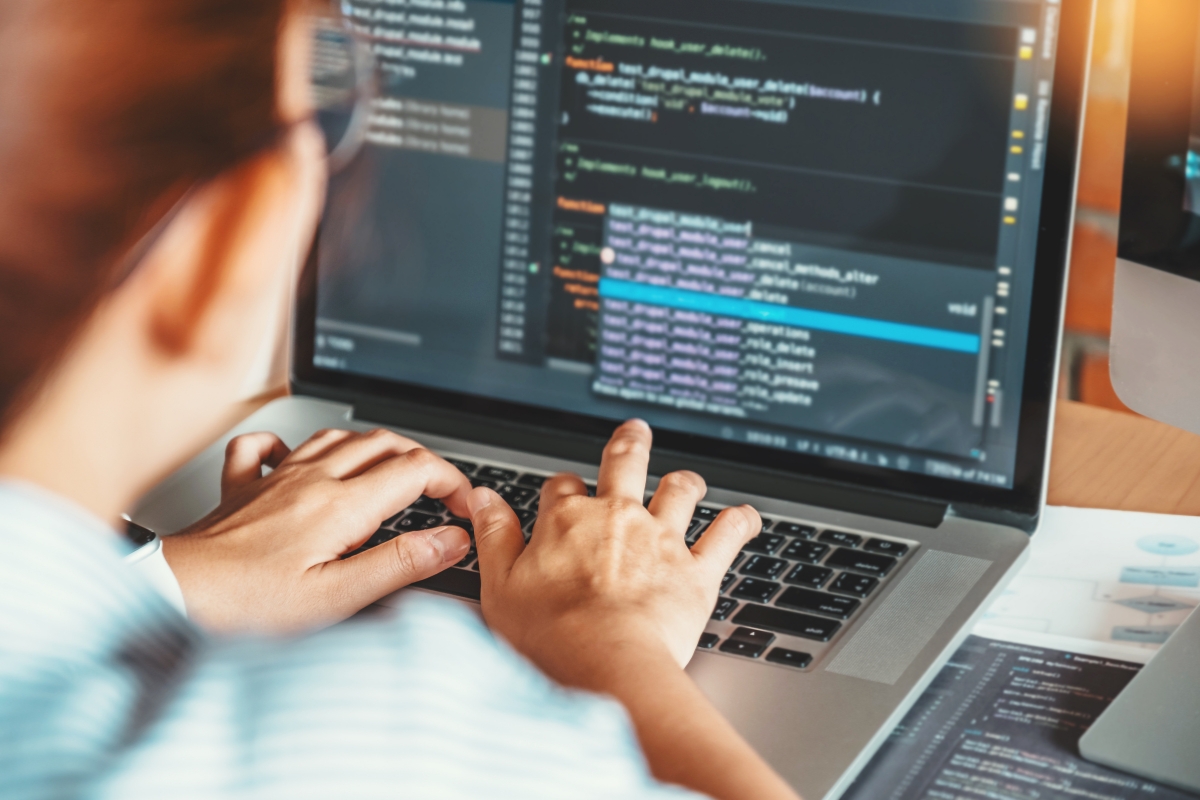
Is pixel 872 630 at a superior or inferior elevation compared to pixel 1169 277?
inferior

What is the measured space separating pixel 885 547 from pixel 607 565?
8.8 inches

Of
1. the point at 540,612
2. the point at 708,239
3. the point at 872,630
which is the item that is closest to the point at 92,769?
the point at 540,612

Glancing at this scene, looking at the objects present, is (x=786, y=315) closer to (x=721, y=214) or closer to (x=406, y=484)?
(x=721, y=214)

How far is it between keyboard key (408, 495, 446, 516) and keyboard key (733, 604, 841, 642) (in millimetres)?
238

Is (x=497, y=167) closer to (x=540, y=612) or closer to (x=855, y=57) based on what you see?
(x=855, y=57)

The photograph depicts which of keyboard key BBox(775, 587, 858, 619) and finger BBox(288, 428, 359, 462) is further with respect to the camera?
finger BBox(288, 428, 359, 462)

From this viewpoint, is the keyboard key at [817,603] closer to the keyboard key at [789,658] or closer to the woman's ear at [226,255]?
the keyboard key at [789,658]

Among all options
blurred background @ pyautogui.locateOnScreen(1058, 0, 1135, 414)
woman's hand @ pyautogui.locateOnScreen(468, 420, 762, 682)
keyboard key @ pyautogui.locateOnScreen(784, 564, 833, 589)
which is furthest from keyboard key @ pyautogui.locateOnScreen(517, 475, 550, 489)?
blurred background @ pyautogui.locateOnScreen(1058, 0, 1135, 414)

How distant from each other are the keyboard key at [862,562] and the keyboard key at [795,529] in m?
0.03

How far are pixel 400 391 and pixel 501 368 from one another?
0.32ft

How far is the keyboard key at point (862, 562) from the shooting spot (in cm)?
73

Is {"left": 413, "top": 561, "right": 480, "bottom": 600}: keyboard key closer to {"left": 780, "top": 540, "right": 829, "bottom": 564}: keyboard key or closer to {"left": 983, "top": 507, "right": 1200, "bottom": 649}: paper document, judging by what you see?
{"left": 780, "top": 540, "right": 829, "bottom": 564}: keyboard key

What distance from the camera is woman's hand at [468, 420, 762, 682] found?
0.59m

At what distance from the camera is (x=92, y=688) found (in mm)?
365
